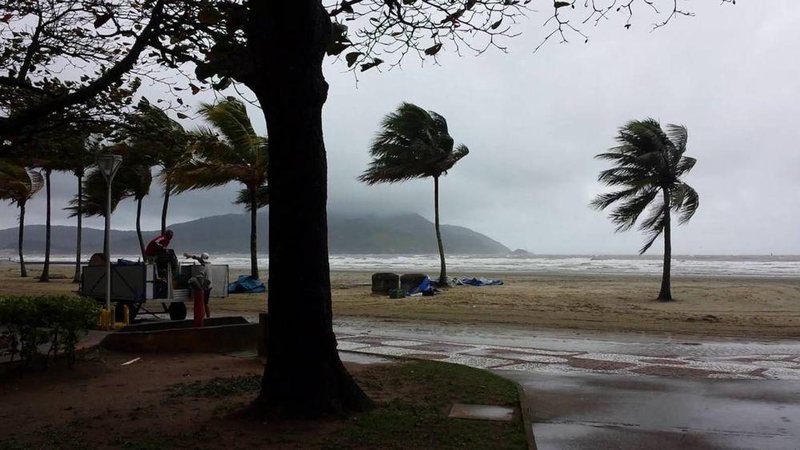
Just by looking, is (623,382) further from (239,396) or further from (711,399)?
(239,396)

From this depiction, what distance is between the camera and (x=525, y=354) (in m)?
10.5

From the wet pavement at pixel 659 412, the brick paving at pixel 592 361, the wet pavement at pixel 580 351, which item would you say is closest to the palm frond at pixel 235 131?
the wet pavement at pixel 580 351

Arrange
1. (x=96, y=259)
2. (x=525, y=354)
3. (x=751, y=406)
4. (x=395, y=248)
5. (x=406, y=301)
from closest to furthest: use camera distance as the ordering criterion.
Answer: (x=751, y=406) → (x=525, y=354) → (x=96, y=259) → (x=406, y=301) → (x=395, y=248)

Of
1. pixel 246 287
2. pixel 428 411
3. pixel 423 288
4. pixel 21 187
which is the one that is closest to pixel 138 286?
pixel 428 411

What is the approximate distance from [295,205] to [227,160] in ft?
75.8

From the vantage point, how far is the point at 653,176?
22.6 meters

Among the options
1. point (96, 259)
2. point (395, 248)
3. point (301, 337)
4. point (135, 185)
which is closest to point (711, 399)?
point (301, 337)

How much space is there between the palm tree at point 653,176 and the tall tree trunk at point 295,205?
61.5 ft

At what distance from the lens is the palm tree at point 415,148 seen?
2866cm

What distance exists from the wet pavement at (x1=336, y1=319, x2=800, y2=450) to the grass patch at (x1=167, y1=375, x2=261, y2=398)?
2.95 meters

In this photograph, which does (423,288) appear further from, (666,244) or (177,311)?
(177,311)

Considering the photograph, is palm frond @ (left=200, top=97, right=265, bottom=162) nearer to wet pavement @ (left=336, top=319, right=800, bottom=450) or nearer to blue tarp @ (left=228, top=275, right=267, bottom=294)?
blue tarp @ (left=228, top=275, right=267, bottom=294)

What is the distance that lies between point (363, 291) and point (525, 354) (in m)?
16.2

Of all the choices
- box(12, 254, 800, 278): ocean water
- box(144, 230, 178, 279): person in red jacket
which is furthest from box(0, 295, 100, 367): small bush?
box(12, 254, 800, 278): ocean water
